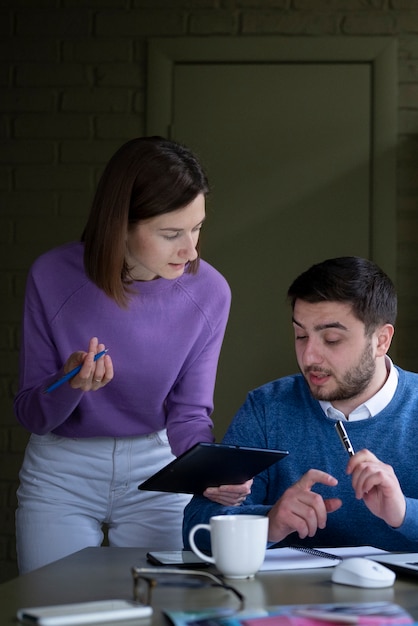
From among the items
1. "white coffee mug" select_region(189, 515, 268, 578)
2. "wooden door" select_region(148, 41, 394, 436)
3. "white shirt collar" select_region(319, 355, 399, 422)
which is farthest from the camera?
"wooden door" select_region(148, 41, 394, 436)

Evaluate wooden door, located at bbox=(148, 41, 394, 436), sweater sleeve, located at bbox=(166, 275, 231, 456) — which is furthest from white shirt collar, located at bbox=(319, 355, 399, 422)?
wooden door, located at bbox=(148, 41, 394, 436)

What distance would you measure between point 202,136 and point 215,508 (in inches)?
78.2

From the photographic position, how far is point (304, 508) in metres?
1.38

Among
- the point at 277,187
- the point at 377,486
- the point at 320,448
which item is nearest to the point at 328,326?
the point at 320,448

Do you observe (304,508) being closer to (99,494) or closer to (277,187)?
(99,494)

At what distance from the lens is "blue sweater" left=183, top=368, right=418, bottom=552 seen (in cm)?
162

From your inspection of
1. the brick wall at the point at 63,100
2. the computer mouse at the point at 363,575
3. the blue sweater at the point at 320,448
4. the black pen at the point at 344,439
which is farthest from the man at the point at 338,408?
the brick wall at the point at 63,100

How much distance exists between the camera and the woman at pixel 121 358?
1753mm

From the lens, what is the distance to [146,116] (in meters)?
3.29

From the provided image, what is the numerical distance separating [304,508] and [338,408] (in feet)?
1.30

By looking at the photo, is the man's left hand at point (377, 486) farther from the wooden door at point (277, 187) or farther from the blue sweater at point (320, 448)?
the wooden door at point (277, 187)

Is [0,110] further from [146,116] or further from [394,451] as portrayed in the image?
[394,451]

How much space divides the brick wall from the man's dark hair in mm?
1709

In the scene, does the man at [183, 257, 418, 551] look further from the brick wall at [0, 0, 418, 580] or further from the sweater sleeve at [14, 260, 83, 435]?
the brick wall at [0, 0, 418, 580]
